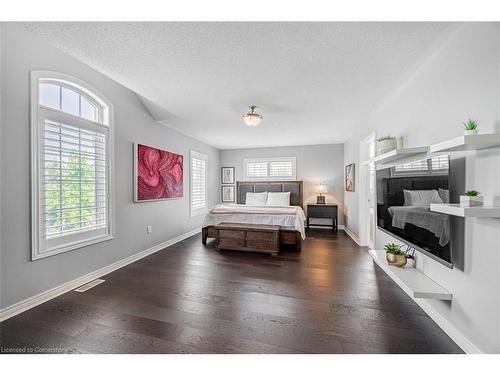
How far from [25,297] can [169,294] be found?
1.28 meters

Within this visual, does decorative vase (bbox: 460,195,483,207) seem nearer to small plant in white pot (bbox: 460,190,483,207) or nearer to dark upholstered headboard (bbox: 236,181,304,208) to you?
small plant in white pot (bbox: 460,190,483,207)

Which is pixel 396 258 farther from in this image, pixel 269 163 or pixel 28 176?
pixel 269 163

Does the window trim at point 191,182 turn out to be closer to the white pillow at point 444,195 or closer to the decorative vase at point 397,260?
the decorative vase at point 397,260

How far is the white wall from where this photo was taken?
1.21m

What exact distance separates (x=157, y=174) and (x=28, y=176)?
1840 mm

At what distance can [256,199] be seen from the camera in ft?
18.9

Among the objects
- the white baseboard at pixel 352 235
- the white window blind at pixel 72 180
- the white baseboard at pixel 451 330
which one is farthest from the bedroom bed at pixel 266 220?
the white baseboard at pixel 451 330

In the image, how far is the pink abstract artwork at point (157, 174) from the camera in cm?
334

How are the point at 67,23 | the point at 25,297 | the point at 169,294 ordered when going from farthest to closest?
the point at 169,294 < the point at 25,297 < the point at 67,23

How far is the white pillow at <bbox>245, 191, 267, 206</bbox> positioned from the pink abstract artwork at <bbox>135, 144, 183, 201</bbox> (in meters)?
1.98

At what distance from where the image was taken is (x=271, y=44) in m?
1.71
